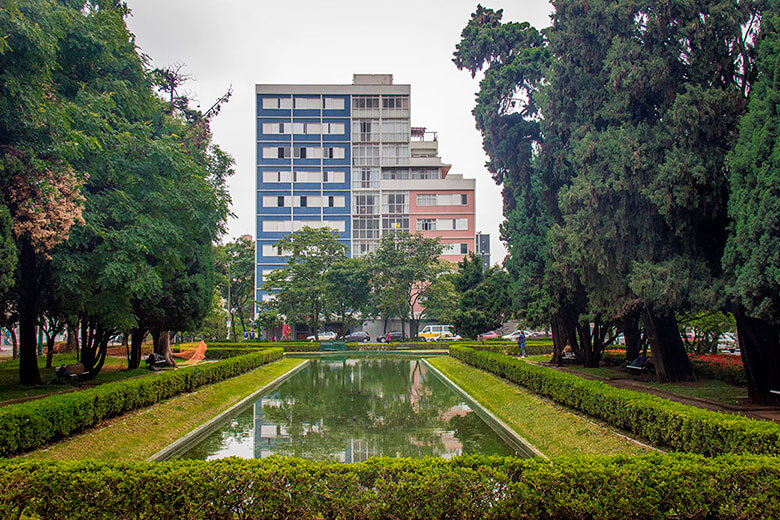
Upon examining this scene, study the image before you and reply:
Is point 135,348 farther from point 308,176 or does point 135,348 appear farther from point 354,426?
point 308,176

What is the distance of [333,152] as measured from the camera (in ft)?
206

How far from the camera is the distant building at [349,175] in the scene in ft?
201

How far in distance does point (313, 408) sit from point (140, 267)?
19.1 feet

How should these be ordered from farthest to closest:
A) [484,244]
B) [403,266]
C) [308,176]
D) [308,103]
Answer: [484,244], [308,103], [308,176], [403,266]

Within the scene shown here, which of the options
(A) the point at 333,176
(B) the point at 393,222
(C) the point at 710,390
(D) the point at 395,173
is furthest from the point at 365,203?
(C) the point at 710,390

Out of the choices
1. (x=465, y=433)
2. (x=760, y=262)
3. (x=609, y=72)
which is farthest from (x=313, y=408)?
(x=609, y=72)

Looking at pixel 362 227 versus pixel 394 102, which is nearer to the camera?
pixel 362 227

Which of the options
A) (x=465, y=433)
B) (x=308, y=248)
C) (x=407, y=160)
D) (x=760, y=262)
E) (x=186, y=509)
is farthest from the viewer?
(x=407, y=160)

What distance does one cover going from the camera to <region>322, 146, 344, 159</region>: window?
62.8 metres

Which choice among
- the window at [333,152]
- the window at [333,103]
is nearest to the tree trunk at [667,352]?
the window at [333,152]

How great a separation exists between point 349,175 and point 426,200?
875 cm

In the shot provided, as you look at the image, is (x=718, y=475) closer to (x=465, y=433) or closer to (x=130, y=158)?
(x=465, y=433)

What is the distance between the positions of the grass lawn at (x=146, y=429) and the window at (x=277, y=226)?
43.7 meters

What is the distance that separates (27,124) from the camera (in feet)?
37.8
